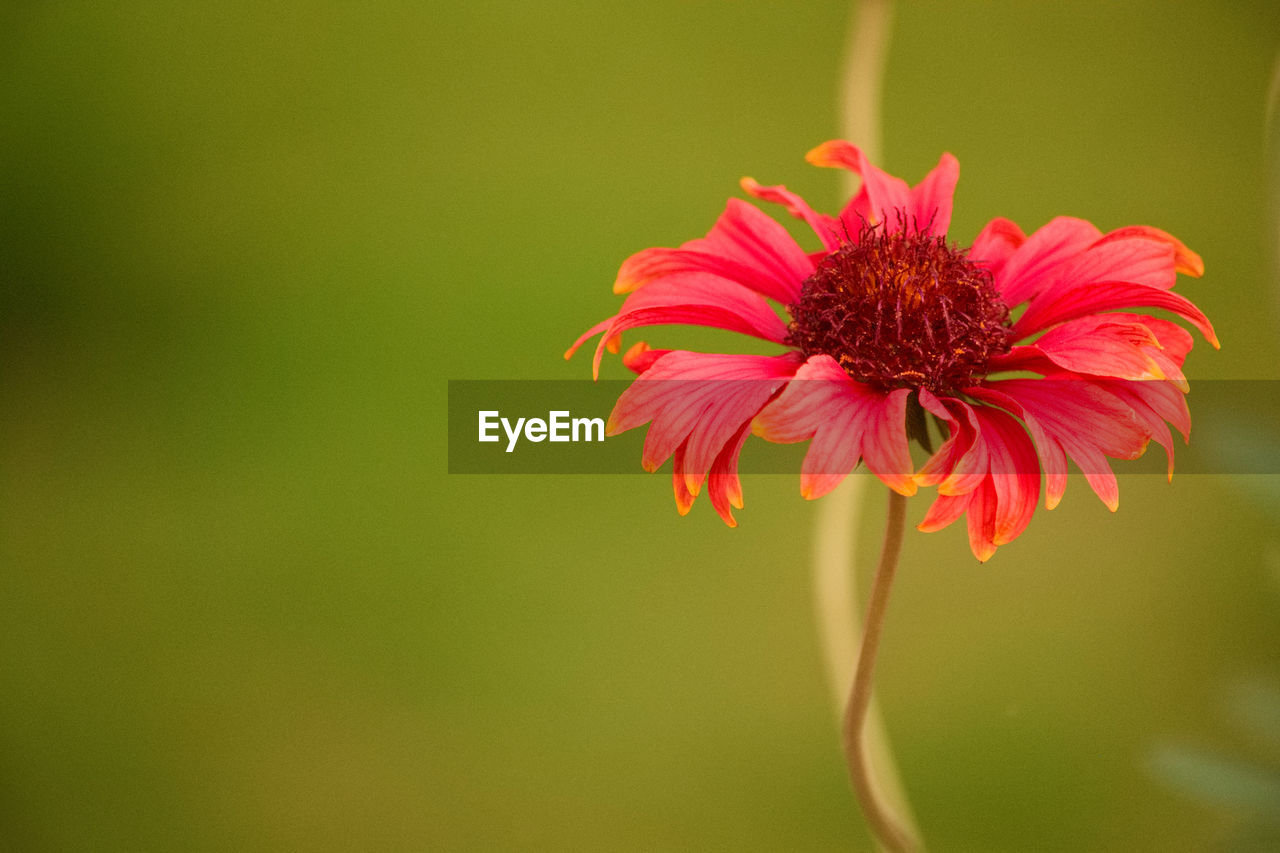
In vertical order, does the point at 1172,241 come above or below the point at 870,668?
above

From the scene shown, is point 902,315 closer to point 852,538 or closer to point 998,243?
point 998,243

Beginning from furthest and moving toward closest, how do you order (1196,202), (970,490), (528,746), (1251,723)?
(1196,202) → (528,746) → (1251,723) → (970,490)

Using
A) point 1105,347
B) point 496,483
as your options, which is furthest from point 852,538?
point 1105,347

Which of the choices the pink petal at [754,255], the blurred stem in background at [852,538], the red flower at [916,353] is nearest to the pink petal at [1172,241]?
the red flower at [916,353]

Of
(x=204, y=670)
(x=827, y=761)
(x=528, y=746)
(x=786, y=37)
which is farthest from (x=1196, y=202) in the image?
(x=204, y=670)

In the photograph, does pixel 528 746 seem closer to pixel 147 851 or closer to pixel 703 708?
pixel 703 708
